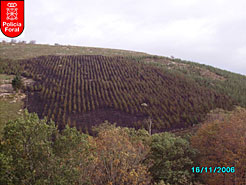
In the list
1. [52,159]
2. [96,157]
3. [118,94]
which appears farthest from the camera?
[118,94]

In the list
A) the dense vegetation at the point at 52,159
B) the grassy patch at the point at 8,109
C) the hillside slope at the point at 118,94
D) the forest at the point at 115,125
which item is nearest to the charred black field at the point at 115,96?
the hillside slope at the point at 118,94

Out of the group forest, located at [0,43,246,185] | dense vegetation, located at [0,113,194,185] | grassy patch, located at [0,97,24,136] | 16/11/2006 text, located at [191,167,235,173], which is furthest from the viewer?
grassy patch, located at [0,97,24,136]

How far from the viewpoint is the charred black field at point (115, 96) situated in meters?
19.2

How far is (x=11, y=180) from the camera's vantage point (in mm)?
4844

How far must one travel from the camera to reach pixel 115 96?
2402 centimetres

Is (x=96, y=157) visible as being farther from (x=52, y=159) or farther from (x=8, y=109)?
(x=8, y=109)

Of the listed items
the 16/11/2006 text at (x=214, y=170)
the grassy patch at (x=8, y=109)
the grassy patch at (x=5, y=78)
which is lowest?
the 16/11/2006 text at (x=214, y=170)

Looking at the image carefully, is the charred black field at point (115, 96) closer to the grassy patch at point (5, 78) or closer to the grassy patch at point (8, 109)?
the grassy patch at point (8, 109)

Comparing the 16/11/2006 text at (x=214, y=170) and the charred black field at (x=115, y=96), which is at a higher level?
the charred black field at (x=115, y=96)

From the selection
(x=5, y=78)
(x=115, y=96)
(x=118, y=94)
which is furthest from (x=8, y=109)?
(x=118, y=94)

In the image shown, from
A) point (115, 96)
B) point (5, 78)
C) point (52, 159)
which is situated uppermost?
point (5, 78)

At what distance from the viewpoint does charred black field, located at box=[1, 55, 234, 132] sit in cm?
Result: 1923

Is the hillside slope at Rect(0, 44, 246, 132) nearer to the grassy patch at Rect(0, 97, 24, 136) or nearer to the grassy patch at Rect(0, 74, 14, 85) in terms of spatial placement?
the grassy patch at Rect(0, 97, 24, 136)

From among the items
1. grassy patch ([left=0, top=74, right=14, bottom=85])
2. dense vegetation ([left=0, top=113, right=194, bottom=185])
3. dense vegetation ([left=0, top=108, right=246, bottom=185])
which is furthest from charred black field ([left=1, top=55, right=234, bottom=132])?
dense vegetation ([left=0, top=113, right=194, bottom=185])
